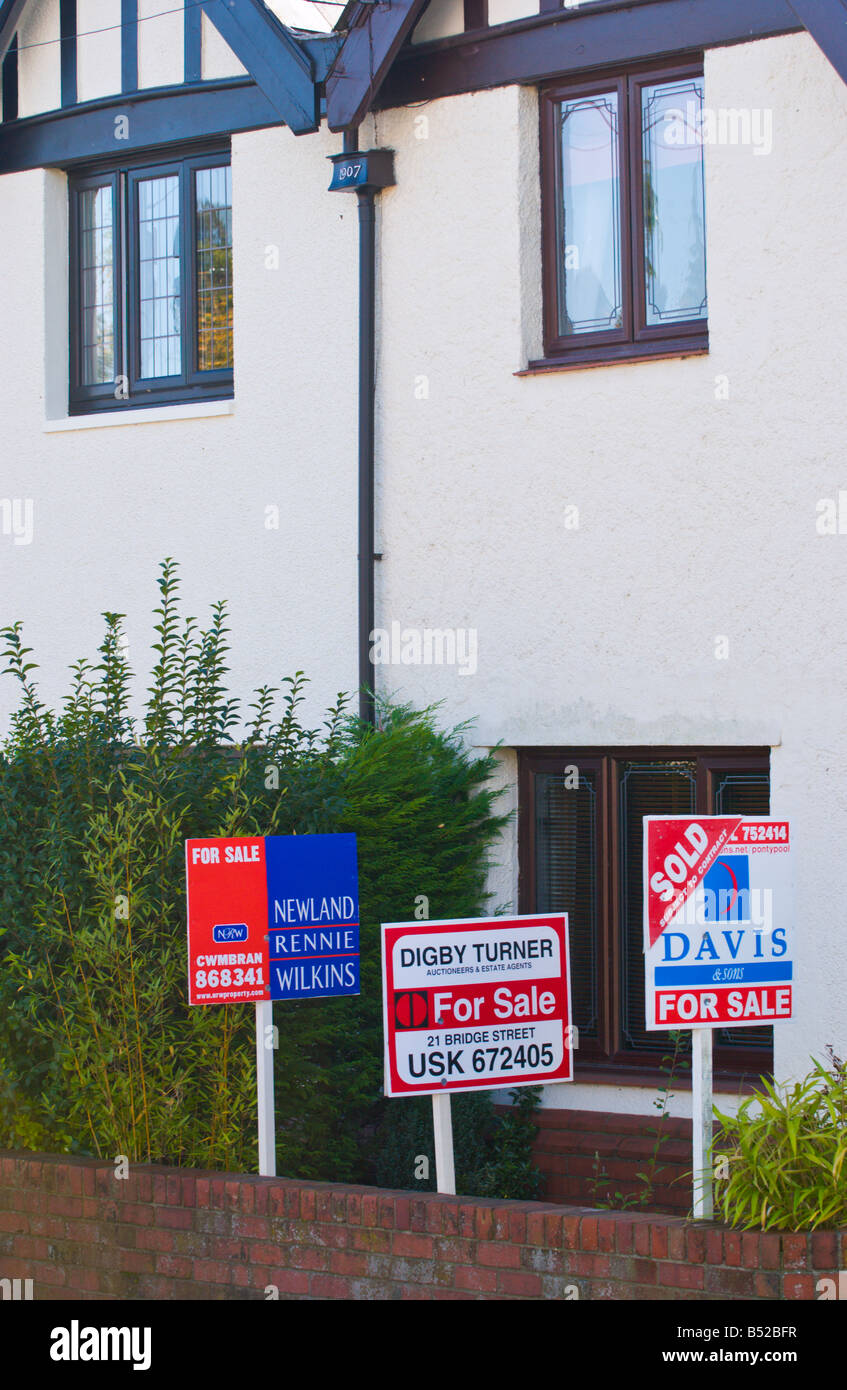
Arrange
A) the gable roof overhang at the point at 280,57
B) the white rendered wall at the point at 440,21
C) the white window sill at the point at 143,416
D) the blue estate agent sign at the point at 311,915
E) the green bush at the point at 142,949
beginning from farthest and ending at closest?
the white window sill at the point at 143,416 → the gable roof overhang at the point at 280,57 → the white rendered wall at the point at 440,21 → the green bush at the point at 142,949 → the blue estate agent sign at the point at 311,915

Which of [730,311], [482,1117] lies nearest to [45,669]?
[482,1117]

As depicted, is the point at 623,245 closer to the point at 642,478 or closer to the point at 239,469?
the point at 642,478

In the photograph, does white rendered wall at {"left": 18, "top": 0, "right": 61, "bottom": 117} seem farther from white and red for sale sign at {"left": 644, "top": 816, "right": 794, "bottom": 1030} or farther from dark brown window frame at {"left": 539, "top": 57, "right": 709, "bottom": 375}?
white and red for sale sign at {"left": 644, "top": 816, "right": 794, "bottom": 1030}

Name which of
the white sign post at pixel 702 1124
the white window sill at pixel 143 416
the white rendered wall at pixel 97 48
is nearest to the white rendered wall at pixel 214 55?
the white rendered wall at pixel 97 48

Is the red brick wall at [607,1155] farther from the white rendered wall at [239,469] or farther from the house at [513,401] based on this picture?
the white rendered wall at [239,469]

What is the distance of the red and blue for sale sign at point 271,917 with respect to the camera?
6.70 m

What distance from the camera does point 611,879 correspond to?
29.5 feet

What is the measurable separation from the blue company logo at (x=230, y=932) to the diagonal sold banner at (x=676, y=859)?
1610 millimetres

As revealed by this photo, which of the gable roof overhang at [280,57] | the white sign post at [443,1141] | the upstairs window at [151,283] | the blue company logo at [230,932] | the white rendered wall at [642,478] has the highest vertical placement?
the gable roof overhang at [280,57]

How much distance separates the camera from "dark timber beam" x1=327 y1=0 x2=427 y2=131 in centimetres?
924

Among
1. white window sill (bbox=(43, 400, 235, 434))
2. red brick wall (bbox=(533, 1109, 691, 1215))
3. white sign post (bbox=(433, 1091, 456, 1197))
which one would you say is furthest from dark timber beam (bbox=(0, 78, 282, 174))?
white sign post (bbox=(433, 1091, 456, 1197))

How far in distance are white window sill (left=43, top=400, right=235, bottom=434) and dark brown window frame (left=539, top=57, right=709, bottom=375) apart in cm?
Result: 202

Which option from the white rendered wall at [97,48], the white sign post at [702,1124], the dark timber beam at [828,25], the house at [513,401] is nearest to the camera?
the white sign post at [702,1124]

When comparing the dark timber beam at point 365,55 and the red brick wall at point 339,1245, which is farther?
the dark timber beam at point 365,55
